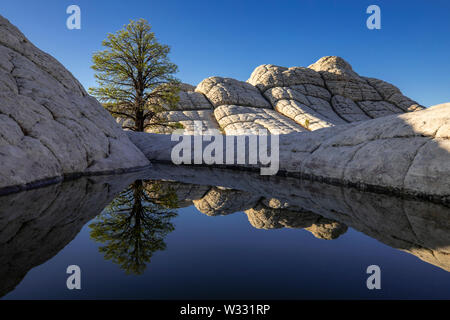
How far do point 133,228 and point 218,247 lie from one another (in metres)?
0.90

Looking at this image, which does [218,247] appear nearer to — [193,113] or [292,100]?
[193,113]

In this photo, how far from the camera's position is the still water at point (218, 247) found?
4.78ft

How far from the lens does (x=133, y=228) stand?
240 centimetres

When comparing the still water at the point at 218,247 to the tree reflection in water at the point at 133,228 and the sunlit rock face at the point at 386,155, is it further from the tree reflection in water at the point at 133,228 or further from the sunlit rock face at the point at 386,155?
the sunlit rock face at the point at 386,155

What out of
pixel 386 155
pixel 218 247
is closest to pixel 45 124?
pixel 218 247

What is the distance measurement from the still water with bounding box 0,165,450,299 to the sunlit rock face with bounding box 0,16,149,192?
74cm

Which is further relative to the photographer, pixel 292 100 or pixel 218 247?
pixel 292 100

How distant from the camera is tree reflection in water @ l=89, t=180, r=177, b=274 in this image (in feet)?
5.99

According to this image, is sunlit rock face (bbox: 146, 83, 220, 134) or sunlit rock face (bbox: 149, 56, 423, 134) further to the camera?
sunlit rock face (bbox: 149, 56, 423, 134)

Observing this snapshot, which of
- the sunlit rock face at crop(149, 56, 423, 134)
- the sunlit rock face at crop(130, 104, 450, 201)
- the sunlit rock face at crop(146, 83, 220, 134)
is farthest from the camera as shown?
the sunlit rock face at crop(149, 56, 423, 134)

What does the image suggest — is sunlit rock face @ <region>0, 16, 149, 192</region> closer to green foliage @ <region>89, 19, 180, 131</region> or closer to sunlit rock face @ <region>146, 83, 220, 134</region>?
green foliage @ <region>89, 19, 180, 131</region>

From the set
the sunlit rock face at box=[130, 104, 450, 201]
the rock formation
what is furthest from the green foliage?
the sunlit rock face at box=[130, 104, 450, 201]

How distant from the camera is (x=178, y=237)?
2289 millimetres
